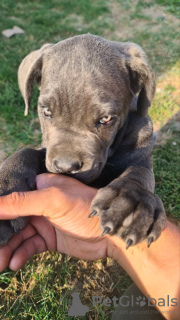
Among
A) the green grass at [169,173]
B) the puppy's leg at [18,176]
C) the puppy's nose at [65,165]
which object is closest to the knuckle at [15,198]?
the puppy's leg at [18,176]

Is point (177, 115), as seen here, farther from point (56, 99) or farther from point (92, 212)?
point (92, 212)

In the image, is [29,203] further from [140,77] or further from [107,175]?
[140,77]

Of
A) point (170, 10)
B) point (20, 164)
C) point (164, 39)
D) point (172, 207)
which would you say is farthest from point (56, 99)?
point (170, 10)

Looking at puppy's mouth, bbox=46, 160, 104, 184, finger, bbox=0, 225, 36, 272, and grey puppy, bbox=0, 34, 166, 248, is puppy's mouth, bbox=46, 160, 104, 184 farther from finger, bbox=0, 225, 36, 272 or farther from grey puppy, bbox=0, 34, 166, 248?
finger, bbox=0, 225, 36, 272

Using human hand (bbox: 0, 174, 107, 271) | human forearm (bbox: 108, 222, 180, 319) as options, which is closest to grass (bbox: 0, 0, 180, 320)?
human hand (bbox: 0, 174, 107, 271)

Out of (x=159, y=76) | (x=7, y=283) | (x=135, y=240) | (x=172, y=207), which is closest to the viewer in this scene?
(x=135, y=240)

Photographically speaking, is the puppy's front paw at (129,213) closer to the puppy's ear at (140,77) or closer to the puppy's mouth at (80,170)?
the puppy's mouth at (80,170)
